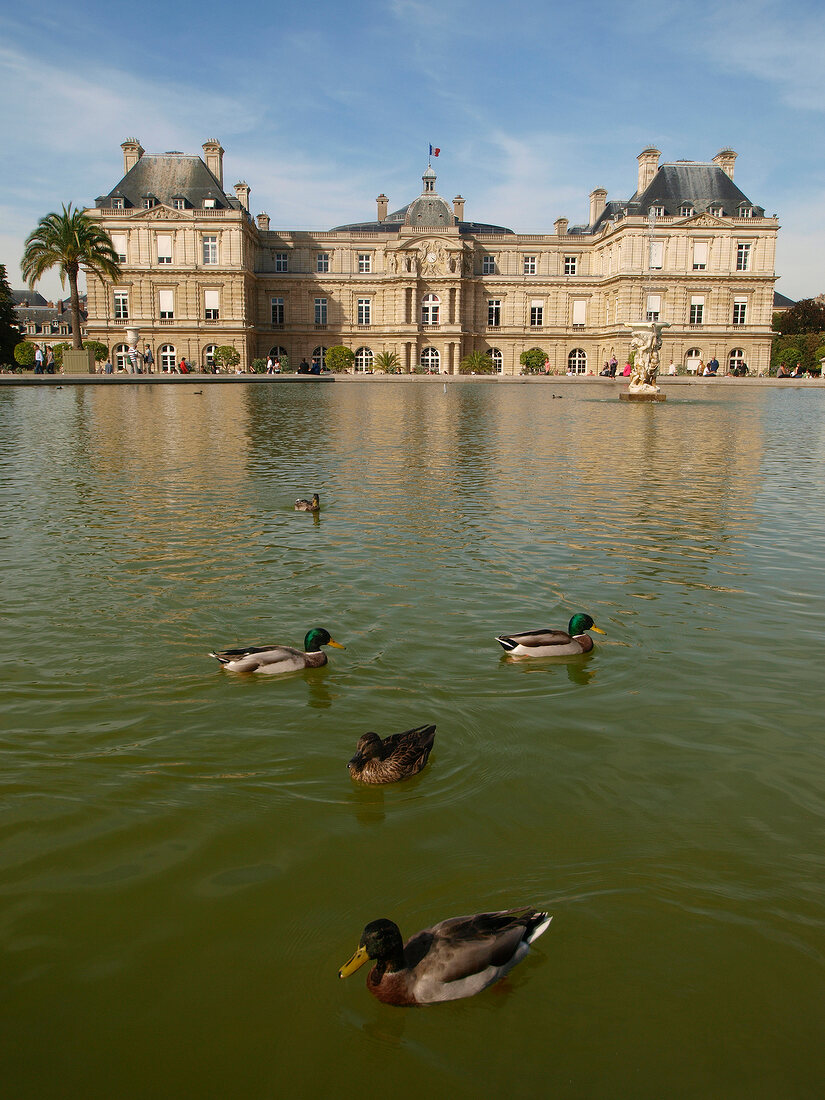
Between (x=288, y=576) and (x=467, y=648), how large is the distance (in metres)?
2.56

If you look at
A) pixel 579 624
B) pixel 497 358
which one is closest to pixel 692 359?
pixel 497 358

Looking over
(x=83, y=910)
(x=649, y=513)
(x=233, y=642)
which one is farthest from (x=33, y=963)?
(x=649, y=513)

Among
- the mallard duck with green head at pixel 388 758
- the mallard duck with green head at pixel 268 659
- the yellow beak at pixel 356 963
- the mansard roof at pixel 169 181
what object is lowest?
the yellow beak at pixel 356 963

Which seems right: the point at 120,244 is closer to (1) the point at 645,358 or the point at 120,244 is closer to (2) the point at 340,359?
(2) the point at 340,359

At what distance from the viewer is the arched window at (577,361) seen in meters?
74.8

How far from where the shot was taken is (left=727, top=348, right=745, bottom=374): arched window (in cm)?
6731

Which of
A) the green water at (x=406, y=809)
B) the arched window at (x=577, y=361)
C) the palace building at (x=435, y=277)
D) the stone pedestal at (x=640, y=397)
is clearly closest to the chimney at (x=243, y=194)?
the palace building at (x=435, y=277)

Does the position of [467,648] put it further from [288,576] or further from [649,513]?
[649,513]

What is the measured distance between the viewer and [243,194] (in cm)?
6919

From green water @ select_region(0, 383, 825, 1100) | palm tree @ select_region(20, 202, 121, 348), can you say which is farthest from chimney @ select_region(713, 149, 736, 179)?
green water @ select_region(0, 383, 825, 1100)

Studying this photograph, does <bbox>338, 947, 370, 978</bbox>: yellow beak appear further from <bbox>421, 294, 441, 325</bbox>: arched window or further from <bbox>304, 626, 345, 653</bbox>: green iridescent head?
<bbox>421, 294, 441, 325</bbox>: arched window

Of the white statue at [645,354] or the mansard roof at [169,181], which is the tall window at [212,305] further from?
the white statue at [645,354]

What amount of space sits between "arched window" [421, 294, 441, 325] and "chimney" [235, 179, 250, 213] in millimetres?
17034

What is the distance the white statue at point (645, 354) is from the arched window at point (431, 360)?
36460 mm
